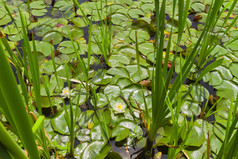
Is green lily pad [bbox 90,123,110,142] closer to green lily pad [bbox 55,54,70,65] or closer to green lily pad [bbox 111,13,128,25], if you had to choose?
green lily pad [bbox 55,54,70,65]

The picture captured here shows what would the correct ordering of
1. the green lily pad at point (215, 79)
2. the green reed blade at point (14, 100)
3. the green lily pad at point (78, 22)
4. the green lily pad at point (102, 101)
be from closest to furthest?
the green reed blade at point (14, 100), the green lily pad at point (102, 101), the green lily pad at point (215, 79), the green lily pad at point (78, 22)

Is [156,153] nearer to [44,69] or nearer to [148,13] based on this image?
[44,69]

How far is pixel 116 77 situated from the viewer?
1.04 m

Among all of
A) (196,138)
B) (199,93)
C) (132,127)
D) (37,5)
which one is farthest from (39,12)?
(196,138)

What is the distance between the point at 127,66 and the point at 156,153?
0.52m

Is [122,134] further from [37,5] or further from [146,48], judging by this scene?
[37,5]

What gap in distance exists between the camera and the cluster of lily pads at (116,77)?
2.59 ft

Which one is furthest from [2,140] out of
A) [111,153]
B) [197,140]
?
[197,140]

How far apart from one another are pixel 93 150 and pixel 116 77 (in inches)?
17.3

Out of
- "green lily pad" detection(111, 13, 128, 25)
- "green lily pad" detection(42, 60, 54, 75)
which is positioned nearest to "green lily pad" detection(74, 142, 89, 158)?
"green lily pad" detection(42, 60, 54, 75)

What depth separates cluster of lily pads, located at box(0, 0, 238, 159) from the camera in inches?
31.0

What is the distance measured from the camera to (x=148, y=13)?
1554mm

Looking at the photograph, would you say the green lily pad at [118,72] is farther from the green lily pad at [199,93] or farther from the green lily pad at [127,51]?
the green lily pad at [199,93]

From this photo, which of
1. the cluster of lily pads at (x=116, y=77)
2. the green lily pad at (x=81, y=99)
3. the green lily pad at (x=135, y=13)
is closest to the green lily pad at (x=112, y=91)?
the cluster of lily pads at (x=116, y=77)
